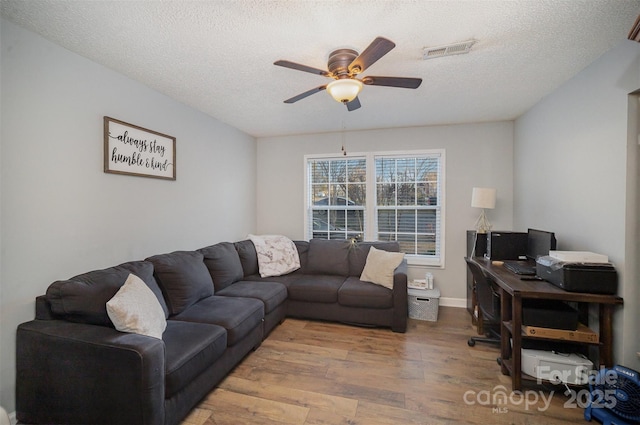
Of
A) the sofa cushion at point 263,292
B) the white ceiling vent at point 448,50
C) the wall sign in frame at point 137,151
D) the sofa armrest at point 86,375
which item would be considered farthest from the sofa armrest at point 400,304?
the wall sign in frame at point 137,151

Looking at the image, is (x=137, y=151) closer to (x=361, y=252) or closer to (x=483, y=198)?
(x=361, y=252)

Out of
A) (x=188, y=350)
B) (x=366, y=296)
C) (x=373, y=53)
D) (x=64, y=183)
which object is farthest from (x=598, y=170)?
(x=64, y=183)

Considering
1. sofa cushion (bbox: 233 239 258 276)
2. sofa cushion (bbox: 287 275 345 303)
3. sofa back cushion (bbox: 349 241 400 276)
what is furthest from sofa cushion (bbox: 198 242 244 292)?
sofa back cushion (bbox: 349 241 400 276)

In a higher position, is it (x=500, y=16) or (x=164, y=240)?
(x=500, y=16)

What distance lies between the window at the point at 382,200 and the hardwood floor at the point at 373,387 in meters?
1.52

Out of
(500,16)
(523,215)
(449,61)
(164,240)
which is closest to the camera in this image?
(500,16)

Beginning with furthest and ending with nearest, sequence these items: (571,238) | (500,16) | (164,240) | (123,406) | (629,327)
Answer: (164,240)
(571,238)
(629,327)
(500,16)
(123,406)

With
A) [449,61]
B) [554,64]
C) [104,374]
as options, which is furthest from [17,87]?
[554,64]

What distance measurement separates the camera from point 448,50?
202 cm

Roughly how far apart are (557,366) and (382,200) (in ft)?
8.87

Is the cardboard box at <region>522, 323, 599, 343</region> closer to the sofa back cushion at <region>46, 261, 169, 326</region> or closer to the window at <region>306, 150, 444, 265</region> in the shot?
the window at <region>306, 150, 444, 265</region>

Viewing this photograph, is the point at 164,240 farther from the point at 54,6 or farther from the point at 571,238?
the point at 571,238

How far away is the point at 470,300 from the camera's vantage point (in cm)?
360

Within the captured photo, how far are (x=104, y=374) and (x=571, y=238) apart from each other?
11.9ft
